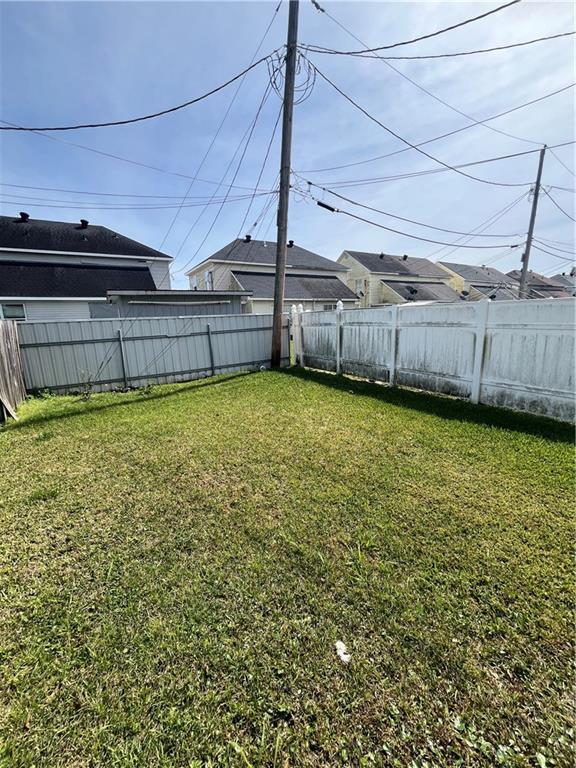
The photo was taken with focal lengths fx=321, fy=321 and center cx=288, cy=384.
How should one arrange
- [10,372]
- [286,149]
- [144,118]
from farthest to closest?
[286,149], [144,118], [10,372]

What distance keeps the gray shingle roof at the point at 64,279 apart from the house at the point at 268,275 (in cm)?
605

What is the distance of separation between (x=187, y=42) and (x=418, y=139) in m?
6.31

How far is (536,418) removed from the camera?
15.0ft

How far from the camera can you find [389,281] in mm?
27047

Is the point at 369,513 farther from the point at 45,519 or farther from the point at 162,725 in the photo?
the point at 45,519

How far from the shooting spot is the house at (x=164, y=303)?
11.7 meters

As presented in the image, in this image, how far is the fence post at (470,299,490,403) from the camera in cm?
510

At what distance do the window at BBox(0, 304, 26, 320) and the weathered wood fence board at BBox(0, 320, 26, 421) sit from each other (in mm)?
8425

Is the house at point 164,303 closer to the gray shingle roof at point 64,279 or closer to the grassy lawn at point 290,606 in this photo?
the gray shingle roof at point 64,279

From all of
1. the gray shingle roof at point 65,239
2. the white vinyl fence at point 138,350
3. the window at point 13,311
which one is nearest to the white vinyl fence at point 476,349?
the white vinyl fence at point 138,350

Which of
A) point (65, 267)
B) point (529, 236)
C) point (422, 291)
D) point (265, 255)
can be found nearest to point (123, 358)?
point (65, 267)

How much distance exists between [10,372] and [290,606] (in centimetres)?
658

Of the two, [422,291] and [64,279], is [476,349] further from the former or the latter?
[422,291]

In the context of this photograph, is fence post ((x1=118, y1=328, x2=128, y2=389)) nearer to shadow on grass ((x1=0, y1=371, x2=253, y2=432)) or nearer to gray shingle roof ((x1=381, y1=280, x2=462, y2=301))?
shadow on grass ((x1=0, y1=371, x2=253, y2=432))
